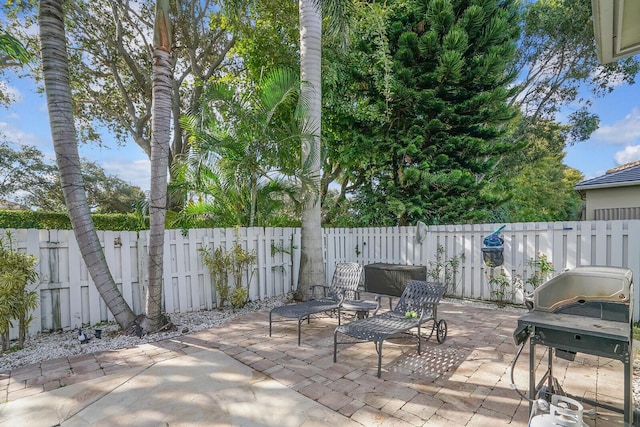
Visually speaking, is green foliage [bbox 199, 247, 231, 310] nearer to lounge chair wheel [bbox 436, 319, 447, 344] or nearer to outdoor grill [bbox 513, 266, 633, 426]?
lounge chair wheel [bbox 436, 319, 447, 344]

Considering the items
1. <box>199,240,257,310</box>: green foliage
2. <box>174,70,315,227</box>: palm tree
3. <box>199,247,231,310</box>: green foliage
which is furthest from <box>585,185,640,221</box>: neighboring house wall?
<box>199,247,231,310</box>: green foliage

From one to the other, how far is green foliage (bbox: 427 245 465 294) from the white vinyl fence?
0.04 meters

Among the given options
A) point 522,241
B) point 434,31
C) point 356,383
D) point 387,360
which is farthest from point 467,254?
point 434,31

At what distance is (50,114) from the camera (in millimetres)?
4121

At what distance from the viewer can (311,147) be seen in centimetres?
612

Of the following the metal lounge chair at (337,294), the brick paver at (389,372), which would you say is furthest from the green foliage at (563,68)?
the brick paver at (389,372)

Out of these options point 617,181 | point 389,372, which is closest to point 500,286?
point 389,372

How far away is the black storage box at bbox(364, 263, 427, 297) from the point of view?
6.27m

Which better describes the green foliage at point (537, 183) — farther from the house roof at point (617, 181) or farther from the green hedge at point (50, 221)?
the green hedge at point (50, 221)

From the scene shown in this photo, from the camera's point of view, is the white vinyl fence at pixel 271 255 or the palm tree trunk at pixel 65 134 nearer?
the palm tree trunk at pixel 65 134

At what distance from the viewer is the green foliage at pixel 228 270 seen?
582 cm

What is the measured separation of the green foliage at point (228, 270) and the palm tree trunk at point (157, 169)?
121 centimetres

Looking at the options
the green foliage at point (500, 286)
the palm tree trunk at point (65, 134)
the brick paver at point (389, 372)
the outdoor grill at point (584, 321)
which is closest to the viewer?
the outdoor grill at point (584, 321)

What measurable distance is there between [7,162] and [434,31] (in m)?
19.2
